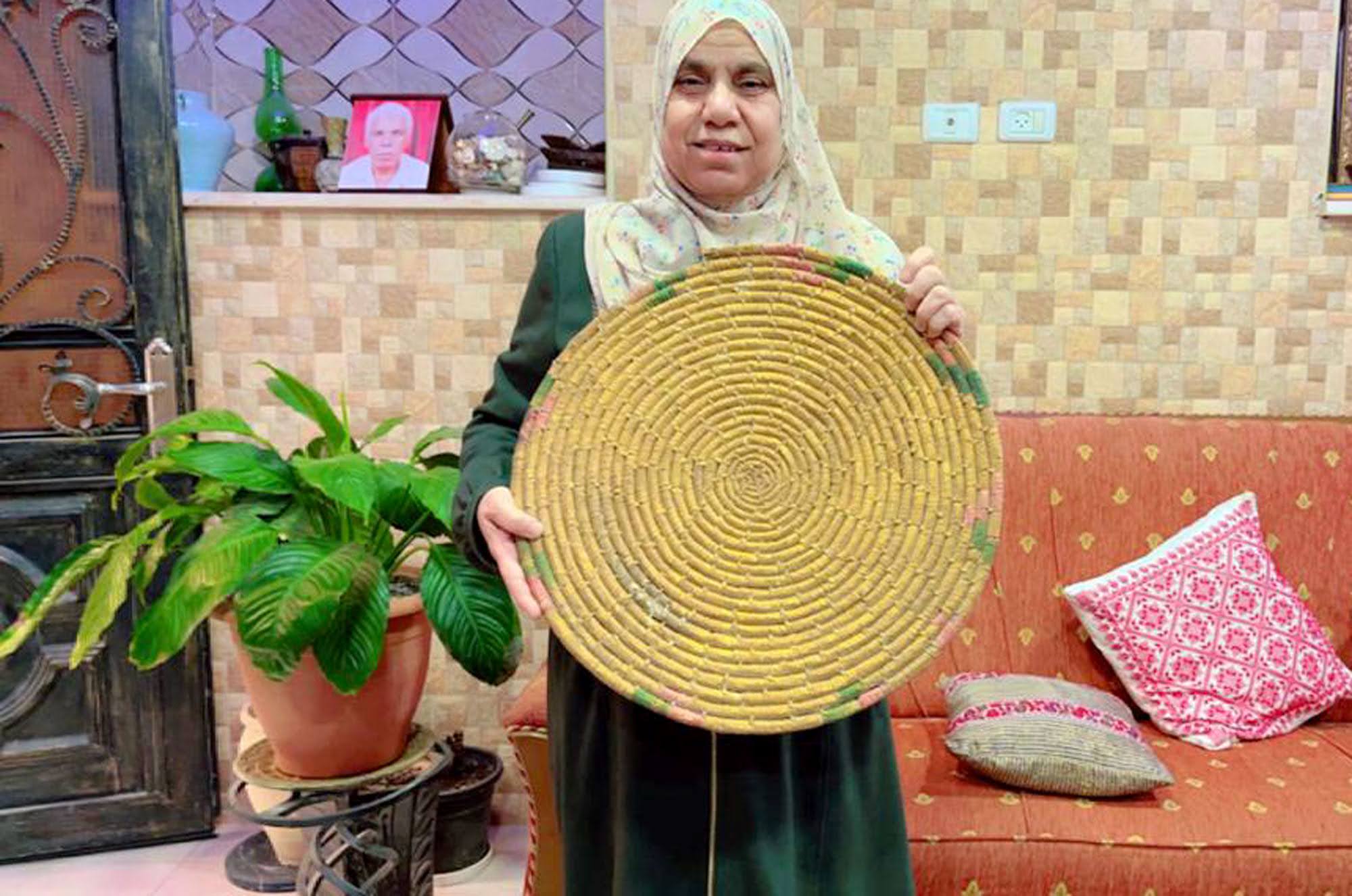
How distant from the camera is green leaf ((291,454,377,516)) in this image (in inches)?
60.8

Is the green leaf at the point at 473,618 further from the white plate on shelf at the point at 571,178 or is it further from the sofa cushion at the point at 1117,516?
the white plate on shelf at the point at 571,178

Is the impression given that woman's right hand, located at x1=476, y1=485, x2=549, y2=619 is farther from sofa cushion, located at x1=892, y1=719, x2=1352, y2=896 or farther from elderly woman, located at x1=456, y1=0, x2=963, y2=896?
sofa cushion, located at x1=892, y1=719, x2=1352, y2=896

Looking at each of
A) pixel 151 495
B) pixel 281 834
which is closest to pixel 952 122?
pixel 151 495

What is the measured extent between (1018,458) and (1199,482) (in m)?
0.34

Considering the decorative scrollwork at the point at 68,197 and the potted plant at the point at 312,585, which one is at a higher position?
the decorative scrollwork at the point at 68,197

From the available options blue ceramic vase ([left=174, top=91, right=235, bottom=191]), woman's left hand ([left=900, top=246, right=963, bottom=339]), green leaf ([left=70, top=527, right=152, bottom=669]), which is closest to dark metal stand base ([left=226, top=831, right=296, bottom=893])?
green leaf ([left=70, top=527, right=152, bottom=669])

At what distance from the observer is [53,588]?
1.75 m

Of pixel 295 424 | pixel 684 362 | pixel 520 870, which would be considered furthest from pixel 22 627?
pixel 684 362

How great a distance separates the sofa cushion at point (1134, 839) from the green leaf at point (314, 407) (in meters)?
1.13

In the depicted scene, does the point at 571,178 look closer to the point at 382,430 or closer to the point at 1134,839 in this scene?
the point at 382,430

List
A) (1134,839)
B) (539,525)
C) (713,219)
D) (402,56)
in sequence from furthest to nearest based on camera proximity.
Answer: (402,56), (1134,839), (713,219), (539,525)

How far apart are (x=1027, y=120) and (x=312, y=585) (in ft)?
5.37

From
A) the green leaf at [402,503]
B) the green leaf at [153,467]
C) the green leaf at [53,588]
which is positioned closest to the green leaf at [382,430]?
the green leaf at [402,503]

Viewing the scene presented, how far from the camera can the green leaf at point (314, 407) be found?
5.90ft
